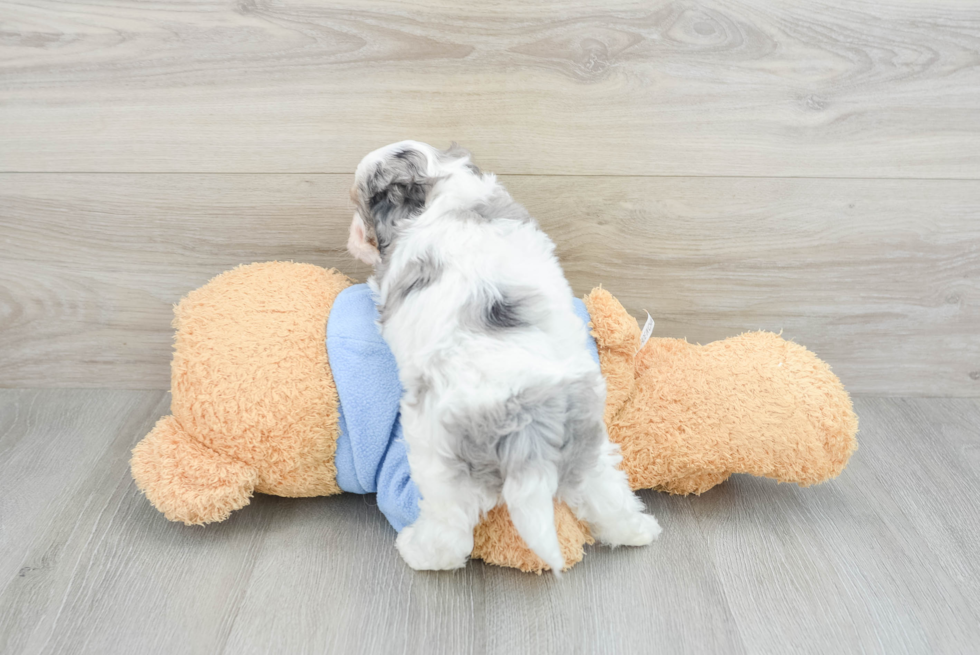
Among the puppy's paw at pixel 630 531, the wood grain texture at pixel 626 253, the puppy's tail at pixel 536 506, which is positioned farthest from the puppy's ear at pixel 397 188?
the puppy's paw at pixel 630 531

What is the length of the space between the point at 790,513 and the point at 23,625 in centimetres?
132

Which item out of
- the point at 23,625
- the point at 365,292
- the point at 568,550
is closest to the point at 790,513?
the point at 568,550

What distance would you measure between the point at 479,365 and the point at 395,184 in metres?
0.38

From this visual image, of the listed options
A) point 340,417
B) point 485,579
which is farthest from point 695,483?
point 340,417

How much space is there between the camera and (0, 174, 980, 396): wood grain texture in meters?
1.42

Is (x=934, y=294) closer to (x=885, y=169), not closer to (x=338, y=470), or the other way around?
(x=885, y=169)

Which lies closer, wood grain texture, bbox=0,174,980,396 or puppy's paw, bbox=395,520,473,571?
puppy's paw, bbox=395,520,473,571

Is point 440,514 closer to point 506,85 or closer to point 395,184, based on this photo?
point 395,184

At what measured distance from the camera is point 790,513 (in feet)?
4.14

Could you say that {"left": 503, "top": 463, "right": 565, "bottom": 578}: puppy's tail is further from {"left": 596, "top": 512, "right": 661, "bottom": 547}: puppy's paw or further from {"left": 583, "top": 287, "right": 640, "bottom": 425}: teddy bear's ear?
{"left": 583, "top": 287, "right": 640, "bottom": 425}: teddy bear's ear

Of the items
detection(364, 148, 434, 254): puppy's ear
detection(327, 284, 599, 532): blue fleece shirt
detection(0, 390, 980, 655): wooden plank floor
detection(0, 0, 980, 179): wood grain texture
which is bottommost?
detection(0, 390, 980, 655): wooden plank floor

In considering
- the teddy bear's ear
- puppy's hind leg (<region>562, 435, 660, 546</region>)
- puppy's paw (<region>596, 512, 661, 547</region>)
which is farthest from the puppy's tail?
the teddy bear's ear

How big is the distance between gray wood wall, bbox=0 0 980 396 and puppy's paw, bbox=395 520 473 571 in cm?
63

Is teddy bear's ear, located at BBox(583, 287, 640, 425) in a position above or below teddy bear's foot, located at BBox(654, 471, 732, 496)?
above
